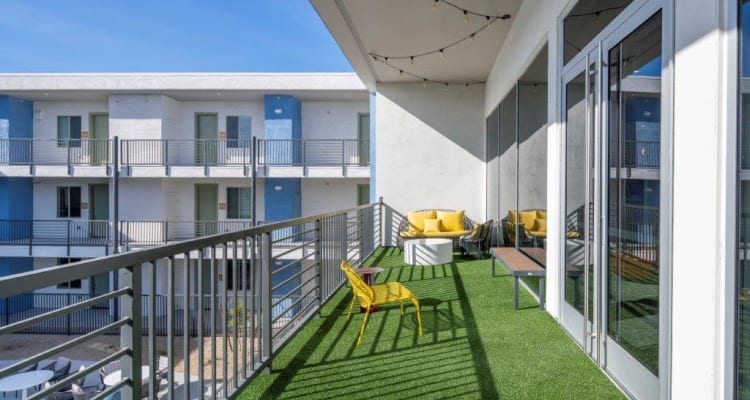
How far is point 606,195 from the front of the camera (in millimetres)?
3082

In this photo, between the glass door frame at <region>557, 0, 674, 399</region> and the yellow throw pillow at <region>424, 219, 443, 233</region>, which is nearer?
the glass door frame at <region>557, 0, 674, 399</region>

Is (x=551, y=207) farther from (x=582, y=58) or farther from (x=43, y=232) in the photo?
(x=43, y=232)

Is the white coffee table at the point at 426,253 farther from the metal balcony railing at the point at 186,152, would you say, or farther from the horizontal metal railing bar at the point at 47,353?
the metal balcony railing at the point at 186,152

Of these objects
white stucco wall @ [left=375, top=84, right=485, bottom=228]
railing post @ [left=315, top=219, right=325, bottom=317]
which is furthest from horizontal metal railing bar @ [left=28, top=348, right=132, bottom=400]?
white stucco wall @ [left=375, top=84, right=485, bottom=228]

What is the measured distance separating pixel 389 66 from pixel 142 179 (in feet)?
34.8

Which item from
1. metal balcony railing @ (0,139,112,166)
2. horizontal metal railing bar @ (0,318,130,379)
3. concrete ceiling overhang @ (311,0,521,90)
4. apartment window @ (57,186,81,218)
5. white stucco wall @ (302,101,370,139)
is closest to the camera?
horizontal metal railing bar @ (0,318,130,379)

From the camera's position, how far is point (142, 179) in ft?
52.5

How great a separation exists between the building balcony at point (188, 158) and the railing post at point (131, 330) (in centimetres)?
1298

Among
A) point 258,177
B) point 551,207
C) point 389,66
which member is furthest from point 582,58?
point 258,177

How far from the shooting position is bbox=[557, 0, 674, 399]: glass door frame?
2.31 m

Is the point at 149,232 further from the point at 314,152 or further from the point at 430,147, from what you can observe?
the point at 430,147

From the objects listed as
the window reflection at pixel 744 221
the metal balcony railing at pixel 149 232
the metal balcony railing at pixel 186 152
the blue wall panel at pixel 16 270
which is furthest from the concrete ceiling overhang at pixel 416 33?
the blue wall panel at pixel 16 270

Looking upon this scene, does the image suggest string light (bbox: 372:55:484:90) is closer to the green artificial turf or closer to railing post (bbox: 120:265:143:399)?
the green artificial turf

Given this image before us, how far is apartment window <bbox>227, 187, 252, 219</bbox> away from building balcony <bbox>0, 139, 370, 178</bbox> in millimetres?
1029
